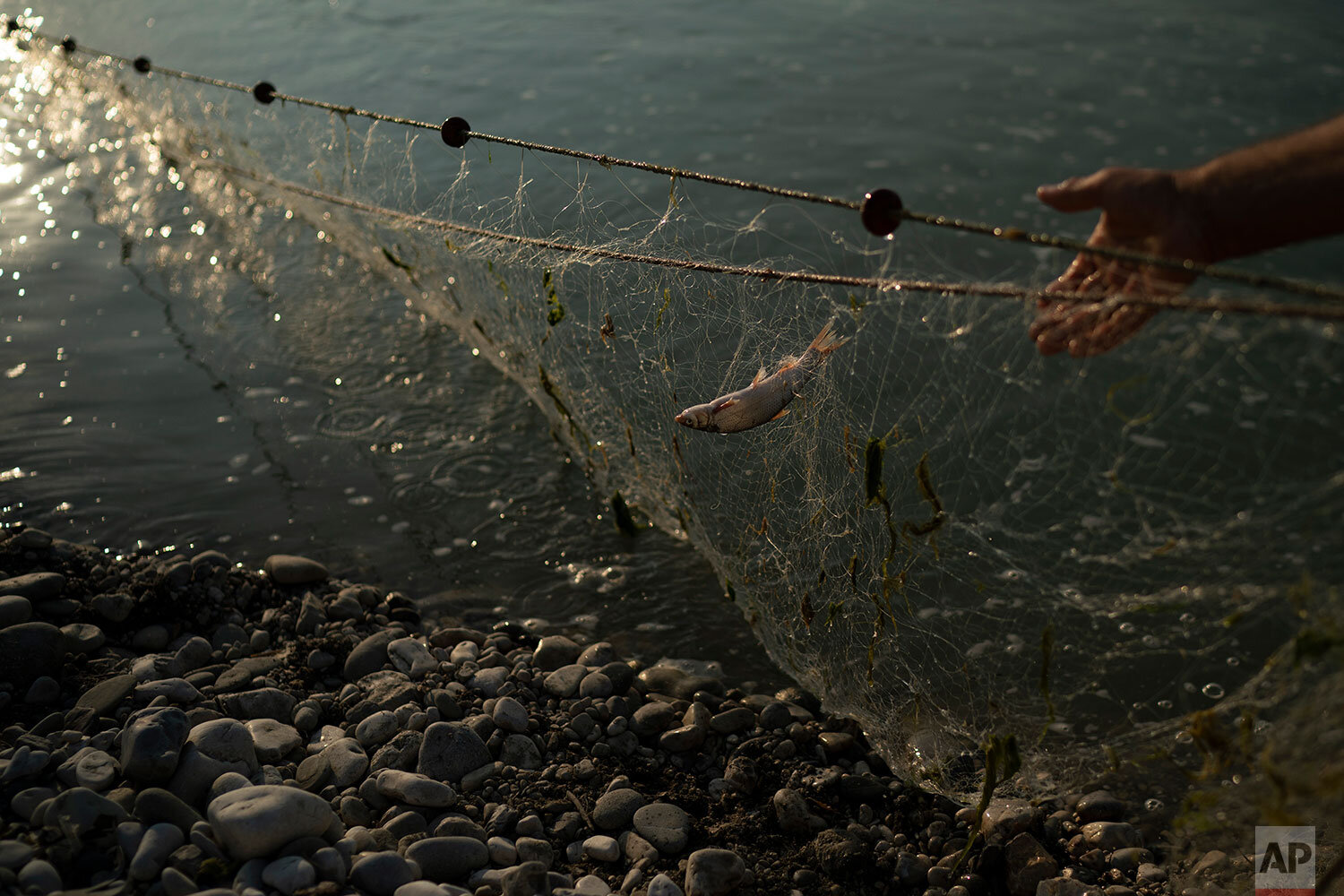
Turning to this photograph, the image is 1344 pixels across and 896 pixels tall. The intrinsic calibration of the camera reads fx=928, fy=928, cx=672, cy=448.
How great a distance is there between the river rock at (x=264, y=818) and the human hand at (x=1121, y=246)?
113 inches

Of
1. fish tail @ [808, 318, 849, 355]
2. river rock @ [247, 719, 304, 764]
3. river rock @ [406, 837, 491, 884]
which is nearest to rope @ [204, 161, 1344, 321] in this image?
fish tail @ [808, 318, 849, 355]

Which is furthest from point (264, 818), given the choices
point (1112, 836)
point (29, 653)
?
point (1112, 836)

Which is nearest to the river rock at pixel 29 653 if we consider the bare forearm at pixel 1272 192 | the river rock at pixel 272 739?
the river rock at pixel 272 739

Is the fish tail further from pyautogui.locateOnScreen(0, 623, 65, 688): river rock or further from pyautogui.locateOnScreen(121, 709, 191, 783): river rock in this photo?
pyautogui.locateOnScreen(0, 623, 65, 688): river rock

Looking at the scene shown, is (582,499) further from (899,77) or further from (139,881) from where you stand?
(899,77)

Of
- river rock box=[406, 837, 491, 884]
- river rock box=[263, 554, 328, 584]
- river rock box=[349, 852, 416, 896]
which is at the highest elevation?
river rock box=[263, 554, 328, 584]

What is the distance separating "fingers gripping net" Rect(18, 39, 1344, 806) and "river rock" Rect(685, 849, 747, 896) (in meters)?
0.95

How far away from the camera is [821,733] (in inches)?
167

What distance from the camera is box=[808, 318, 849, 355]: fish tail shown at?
10.7 ft

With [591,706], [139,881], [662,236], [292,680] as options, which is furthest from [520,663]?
[662,236]

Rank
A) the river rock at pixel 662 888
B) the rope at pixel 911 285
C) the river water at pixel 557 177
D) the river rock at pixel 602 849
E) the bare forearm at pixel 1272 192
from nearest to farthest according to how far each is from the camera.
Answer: the rope at pixel 911 285
the bare forearm at pixel 1272 192
the river rock at pixel 662 888
the river rock at pixel 602 849
the river water at pixel 557 177

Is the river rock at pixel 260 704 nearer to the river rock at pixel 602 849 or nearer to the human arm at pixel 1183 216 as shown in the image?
the river rock at pixel 602 849

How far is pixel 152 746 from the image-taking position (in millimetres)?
3410

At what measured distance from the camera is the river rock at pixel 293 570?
509cm
